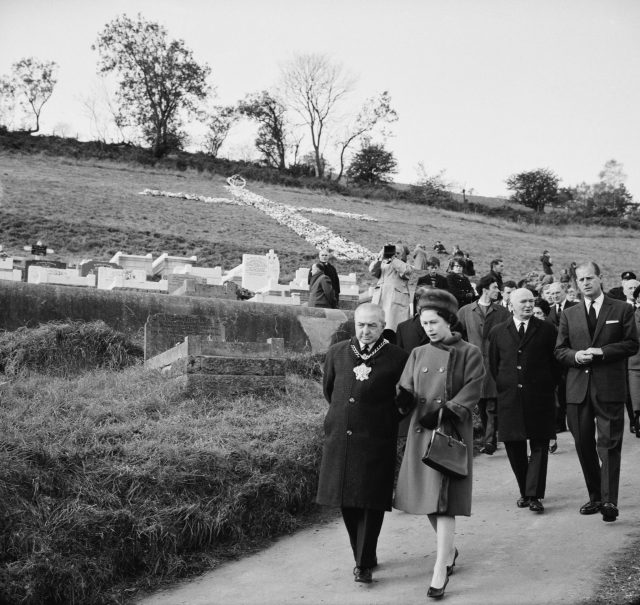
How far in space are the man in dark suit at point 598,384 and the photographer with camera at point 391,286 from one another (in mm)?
2434

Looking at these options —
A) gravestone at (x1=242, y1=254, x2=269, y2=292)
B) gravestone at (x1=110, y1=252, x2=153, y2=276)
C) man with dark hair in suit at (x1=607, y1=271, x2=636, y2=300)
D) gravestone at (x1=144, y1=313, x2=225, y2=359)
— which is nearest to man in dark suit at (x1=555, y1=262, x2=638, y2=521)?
gravestone at (x1=144, y1=313, x2=225, y2=359)

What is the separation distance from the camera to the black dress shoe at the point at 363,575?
5.07 meters

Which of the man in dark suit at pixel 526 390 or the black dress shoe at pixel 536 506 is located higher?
the man in dark suit at pixel 526 390

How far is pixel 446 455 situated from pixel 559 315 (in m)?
3.87

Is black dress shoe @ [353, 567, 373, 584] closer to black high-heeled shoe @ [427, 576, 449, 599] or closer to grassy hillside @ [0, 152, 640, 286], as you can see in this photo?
black high-heeled shoe @ [427, 576, 449, 599]

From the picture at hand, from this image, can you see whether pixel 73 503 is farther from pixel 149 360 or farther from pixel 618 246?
pixel 618 246

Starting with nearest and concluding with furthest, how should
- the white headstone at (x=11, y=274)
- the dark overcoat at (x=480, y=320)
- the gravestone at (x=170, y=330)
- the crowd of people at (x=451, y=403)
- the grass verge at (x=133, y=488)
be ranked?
the crowd of people at (x=451, y=403) < the grass verge at (x=133, y=488) < the dark overcoat at (x=480, y=320) < the gravestone at (x=170, y=330) < the white headstone at (x=11, y=274)

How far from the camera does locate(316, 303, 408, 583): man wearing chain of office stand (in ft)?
16.6

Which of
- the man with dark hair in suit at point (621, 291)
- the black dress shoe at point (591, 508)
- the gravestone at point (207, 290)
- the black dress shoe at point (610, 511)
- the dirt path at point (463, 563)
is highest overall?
the man with dark hair in suit at point (621, 291)

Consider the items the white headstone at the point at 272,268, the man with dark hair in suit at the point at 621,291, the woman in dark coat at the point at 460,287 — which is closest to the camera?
the woman in dark coat at the point at 460,287

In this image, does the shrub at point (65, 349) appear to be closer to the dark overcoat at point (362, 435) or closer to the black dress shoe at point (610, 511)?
the dark overcoat at point (362, 435)

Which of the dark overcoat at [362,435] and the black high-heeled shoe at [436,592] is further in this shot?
the dark overcoat at [362,435]

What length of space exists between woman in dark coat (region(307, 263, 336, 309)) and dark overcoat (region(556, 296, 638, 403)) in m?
5.82

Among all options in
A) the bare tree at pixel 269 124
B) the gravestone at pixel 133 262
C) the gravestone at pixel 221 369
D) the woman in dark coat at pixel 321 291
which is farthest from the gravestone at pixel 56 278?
the bare tree at pixel 269 124
